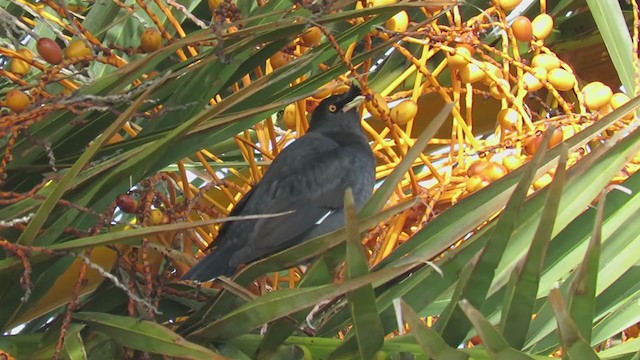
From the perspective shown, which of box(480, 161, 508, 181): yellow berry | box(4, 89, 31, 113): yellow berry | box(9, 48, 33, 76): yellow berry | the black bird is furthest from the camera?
the black bird

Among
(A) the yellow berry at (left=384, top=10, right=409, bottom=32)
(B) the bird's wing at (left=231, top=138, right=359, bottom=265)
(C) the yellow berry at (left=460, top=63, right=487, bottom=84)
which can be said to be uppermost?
(A) the yellow berry at (left=384, top=10, right=409, bottom=32)

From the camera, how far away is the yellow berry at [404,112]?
226 cm

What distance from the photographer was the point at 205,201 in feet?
8.30

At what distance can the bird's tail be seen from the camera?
7.06 ft

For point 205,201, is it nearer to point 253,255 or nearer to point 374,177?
point 253,255

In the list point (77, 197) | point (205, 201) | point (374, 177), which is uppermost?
point (77, 197)

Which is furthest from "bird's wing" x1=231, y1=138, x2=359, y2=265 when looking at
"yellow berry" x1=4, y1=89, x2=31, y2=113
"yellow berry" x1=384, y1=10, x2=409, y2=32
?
"yellow berry" x1=4, y1=89, x2=31, y2=113

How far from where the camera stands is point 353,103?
3127 mm

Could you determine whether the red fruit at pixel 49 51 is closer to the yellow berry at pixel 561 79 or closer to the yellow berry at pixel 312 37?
the yellow berry at pixel 312 37

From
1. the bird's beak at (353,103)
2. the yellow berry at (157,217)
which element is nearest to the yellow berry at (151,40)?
the yellow berry at (157,217)

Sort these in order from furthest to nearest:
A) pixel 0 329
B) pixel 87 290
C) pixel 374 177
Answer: pixel 374 177 → pixel 87 290 → pixel 0 329

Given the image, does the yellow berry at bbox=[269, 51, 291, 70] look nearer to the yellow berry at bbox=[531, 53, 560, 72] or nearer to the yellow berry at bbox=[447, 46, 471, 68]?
the yellow berry at bbox=[447, 46, 471, 68]

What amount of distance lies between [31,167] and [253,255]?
2.41 ft

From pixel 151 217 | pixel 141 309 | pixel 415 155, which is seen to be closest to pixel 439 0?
pixel 415 155
